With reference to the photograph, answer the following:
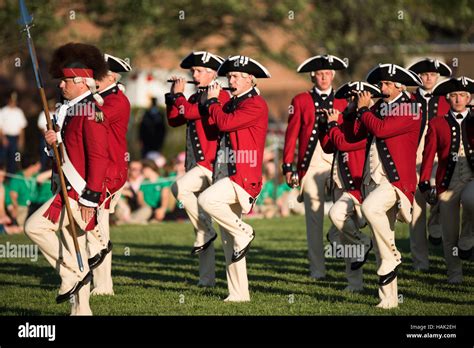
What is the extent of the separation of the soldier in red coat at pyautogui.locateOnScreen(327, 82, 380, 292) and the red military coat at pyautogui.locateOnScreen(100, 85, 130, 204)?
2.22 m

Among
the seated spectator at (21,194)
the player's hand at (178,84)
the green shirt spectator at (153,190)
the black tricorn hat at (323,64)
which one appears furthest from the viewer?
the green shirt spectator at (153,190)

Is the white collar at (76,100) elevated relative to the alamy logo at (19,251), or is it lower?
elevated

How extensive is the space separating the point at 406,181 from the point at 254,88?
179 cm

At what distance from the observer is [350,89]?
11.8 m

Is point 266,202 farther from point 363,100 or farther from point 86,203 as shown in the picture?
point 86,203

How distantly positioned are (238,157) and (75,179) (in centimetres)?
197

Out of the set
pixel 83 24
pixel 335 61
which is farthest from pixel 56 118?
pixel 83 24

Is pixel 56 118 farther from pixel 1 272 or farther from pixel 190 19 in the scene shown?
pixel 190 19

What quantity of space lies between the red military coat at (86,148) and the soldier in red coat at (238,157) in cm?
163

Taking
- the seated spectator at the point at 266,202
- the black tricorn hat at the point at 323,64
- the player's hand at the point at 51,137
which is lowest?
the seated spectator at the point at 266,202

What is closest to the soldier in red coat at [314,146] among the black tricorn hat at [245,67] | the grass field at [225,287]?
the grass field at [225,287]

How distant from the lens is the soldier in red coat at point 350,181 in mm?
11672

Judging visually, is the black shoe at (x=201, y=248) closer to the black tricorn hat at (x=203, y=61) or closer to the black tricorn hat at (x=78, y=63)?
the black tricorn hat at (x=203, y=61)
